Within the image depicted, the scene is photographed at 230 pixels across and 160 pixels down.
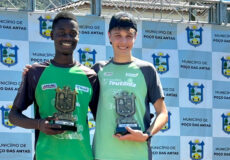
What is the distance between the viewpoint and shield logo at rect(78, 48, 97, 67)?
18.2 ft

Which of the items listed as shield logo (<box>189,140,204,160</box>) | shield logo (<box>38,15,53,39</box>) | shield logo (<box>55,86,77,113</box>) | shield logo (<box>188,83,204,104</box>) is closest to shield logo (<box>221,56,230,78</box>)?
shield logo (<box>188,83,204,104</box>)

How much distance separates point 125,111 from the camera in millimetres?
2850

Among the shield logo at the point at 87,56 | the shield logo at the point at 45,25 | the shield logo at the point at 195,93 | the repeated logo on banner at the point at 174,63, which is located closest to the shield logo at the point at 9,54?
the repeated logo on banner at the point at 174,63

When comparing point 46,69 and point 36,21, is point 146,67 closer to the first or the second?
point 46,69

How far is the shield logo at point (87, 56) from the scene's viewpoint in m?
5.54

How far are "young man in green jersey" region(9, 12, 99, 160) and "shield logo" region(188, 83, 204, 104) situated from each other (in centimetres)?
310

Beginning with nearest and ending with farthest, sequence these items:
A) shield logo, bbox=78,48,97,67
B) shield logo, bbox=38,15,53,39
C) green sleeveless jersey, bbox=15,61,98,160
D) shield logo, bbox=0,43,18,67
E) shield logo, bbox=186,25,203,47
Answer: green sleeveless jersey, bbox=15,61,98,160 → shield logo, bbox=0,43,18,67 → shield logo, bbox=38,15,53,39 → shield logo, bbox=78,48,97,67 → shield logo, bbox=186,25,203,47

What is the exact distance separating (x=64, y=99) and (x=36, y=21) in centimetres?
281

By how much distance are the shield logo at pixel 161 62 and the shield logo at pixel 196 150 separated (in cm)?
89

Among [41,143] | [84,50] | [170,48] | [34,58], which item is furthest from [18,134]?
[41,143]

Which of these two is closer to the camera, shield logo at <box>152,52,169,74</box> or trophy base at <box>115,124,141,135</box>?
trophy base at <box>115,124,141,135</box>

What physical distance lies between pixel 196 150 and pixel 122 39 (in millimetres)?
3223

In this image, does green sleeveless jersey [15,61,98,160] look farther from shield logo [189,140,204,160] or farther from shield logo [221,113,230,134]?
shield logo [221,113,230,134]

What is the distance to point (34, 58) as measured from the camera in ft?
17.7
